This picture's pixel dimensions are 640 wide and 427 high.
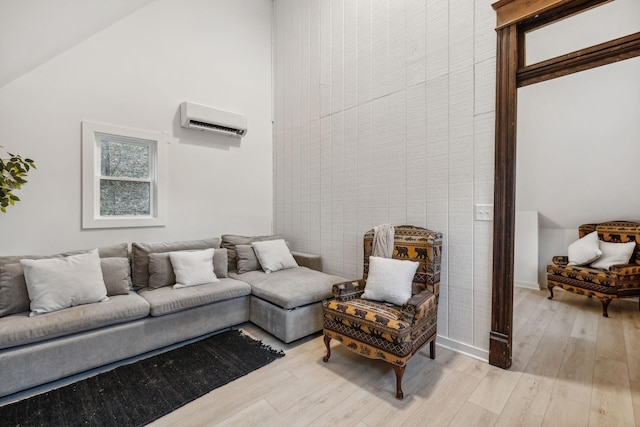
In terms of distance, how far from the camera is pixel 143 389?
1.90 meters

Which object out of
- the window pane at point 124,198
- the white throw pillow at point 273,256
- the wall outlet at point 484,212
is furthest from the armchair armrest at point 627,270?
the window pane at point 124,198

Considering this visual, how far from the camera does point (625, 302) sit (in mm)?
3043

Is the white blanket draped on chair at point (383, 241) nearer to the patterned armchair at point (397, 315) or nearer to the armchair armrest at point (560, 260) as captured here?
the patterned armchair at point (397, 315)

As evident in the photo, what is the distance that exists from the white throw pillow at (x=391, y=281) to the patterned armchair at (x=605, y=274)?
215cm

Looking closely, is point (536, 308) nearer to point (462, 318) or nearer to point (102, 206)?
point (462, 318)

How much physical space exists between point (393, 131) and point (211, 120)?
2.28m

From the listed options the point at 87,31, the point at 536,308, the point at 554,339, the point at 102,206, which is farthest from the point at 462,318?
the point at 87,31

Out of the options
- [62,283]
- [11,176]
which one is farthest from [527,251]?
[11,176]

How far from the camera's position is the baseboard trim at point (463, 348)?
223cm

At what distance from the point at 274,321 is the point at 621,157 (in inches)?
154

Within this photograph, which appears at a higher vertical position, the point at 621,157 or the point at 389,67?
the point at 389,67

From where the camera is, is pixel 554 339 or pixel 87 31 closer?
pixel 554 339

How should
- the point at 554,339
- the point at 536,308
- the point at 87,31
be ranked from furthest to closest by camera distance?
the point at 536,308, the point at 87,31, the point at 554,339

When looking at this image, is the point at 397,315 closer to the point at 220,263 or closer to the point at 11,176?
the point at 220,263
